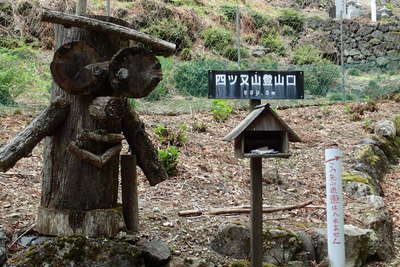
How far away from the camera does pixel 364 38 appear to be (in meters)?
18.6

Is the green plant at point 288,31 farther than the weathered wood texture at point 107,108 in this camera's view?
Yes

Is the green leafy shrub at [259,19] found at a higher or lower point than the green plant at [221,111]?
higher

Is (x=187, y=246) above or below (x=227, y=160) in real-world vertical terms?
below

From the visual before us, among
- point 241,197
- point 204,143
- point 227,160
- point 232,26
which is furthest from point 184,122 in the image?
point 232,26

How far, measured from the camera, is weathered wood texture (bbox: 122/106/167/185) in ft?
12.3

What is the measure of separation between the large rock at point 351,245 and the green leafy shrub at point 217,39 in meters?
A: 9.76

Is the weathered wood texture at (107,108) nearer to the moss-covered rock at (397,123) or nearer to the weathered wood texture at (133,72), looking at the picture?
the weathered wood texture at (133,72)

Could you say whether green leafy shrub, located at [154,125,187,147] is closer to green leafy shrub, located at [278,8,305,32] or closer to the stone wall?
green leafy shrub, located at [278,8,305,32]

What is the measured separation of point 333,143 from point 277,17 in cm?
1085

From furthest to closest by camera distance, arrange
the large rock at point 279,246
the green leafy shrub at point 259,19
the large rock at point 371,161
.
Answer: the green leafy shrub at point 259,19, the large rock at point 371,161, the large rock at point 279,246

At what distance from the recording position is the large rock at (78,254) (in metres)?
3.06

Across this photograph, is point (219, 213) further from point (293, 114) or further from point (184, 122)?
point (293, 114)

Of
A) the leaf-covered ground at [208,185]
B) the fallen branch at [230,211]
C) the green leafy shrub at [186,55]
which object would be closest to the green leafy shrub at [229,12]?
the green leafy shrub at [186,55]

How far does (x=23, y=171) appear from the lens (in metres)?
5.49
